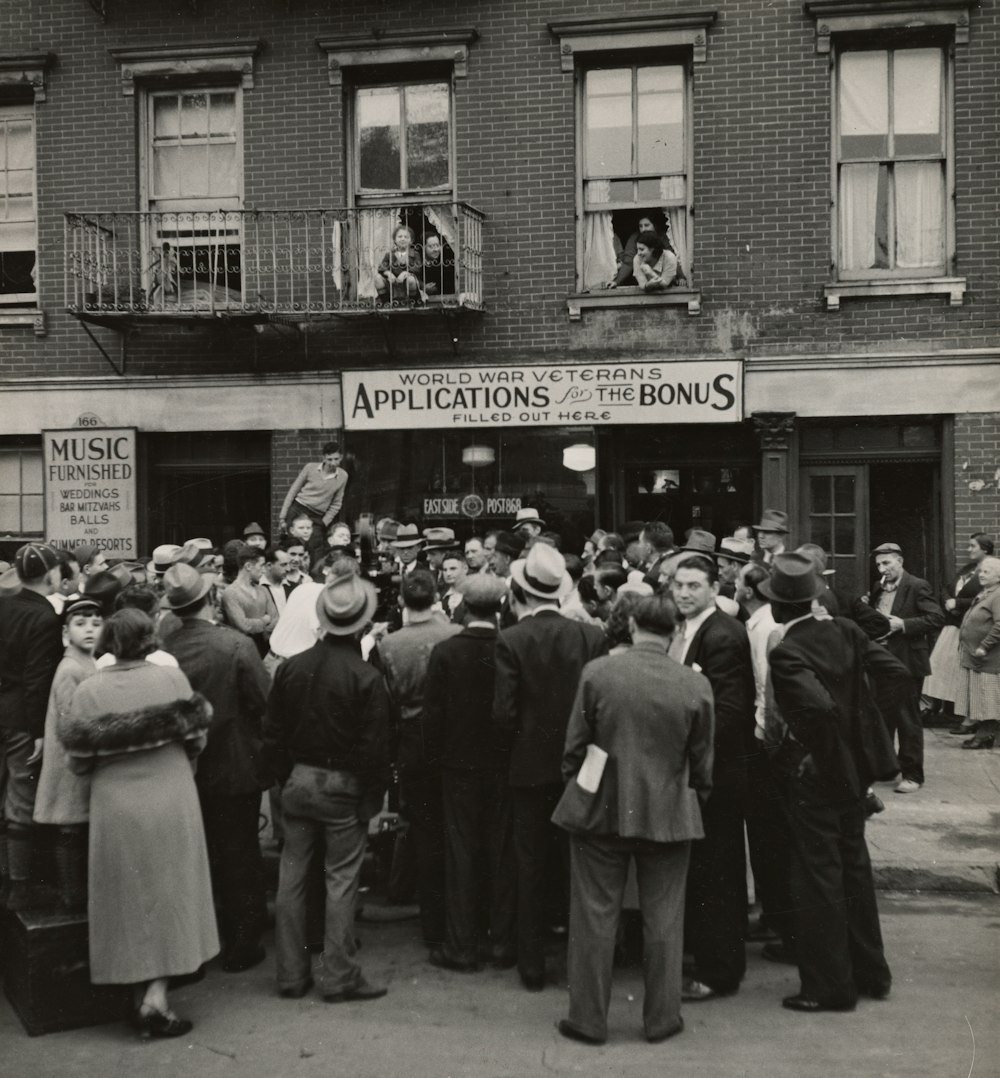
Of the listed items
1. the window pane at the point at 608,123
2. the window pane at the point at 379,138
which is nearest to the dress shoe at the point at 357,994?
the window pane at the point at 608,123

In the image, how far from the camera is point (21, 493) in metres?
13.5

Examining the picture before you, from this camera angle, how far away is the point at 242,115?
12.8 m

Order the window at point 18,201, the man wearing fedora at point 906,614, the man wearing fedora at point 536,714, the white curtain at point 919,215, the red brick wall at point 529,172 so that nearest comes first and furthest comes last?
the man wearing fedora at point 536,714, the man wearing fedora at point 906,614, the red brick wall at point 529,172, the white curtain at point 919,215, the window at point 18,201

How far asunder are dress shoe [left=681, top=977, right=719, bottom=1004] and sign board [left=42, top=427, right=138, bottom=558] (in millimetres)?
9156

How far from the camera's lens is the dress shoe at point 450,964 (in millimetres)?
5996

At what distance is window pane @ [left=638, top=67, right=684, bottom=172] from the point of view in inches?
485

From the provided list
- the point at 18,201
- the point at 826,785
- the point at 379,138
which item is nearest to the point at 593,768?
the point at 826,785

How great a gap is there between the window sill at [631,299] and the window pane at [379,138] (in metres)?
2.43

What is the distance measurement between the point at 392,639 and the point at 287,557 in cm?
332

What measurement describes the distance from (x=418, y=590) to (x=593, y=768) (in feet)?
5.98

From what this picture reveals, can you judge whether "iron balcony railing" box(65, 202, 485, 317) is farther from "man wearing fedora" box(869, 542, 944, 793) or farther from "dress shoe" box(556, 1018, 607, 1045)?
"dress shoe" box(556, 1018, 607, 1045)

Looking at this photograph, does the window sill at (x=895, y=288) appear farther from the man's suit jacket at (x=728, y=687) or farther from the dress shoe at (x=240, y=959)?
the dress shoe at (x=240, y=959)

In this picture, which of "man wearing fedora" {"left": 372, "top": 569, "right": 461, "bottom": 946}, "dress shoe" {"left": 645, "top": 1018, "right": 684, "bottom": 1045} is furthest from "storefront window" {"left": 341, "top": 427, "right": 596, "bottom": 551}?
"dress shoe" {"left": 645, "top": 1018, "right": 684, "bottom": 1045}

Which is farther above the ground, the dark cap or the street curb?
the dark cap
